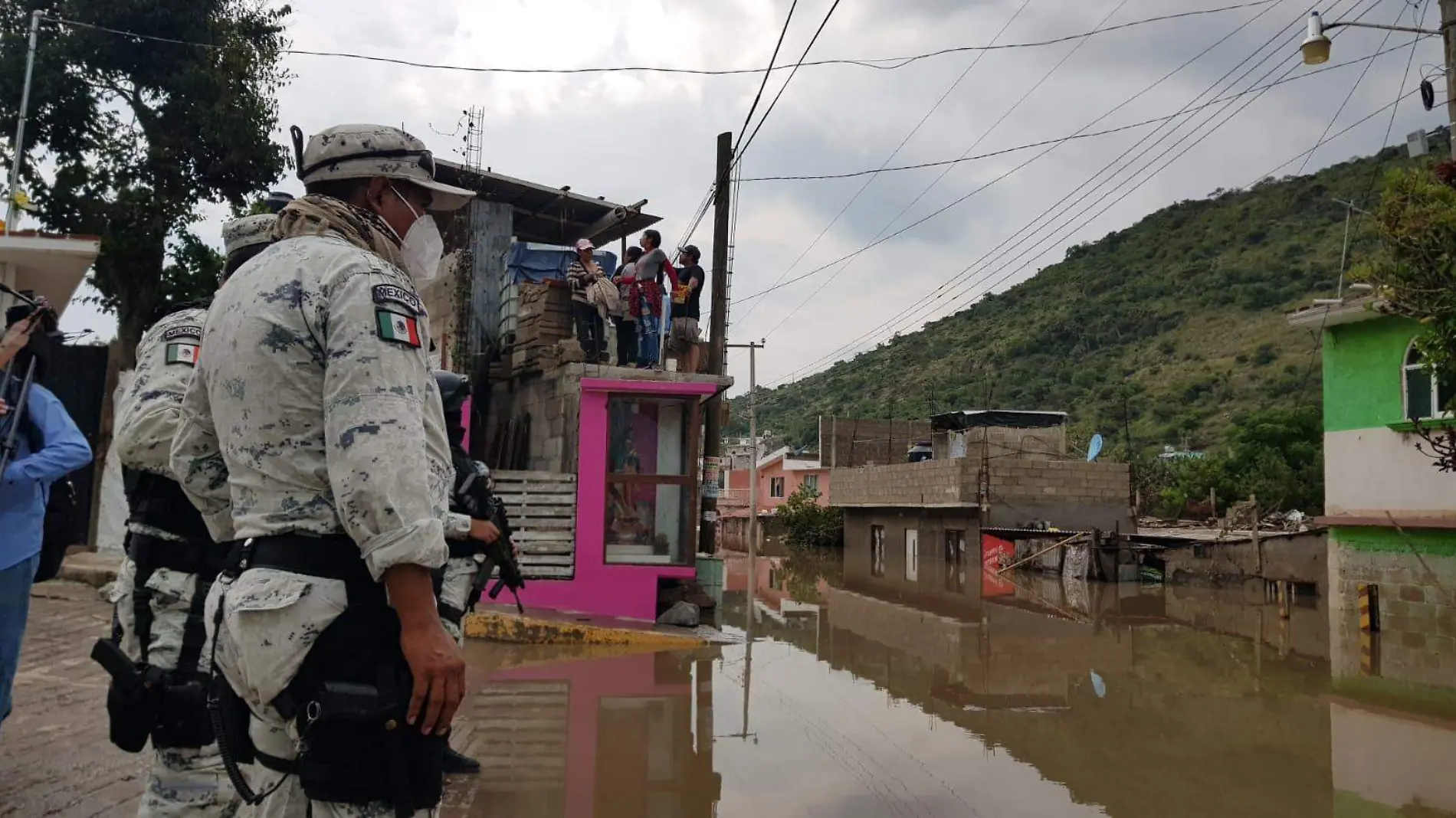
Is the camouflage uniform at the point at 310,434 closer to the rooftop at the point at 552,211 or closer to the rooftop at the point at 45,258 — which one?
the rooftop at the point at 45,258

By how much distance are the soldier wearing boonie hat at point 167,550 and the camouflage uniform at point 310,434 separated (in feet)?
3.99

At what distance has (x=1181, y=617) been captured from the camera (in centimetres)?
1512

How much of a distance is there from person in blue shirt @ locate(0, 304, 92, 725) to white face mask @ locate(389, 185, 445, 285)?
2338 millimetres

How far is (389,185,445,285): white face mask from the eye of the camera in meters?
2.31

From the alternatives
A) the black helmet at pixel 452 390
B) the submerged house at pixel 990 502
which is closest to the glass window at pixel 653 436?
the black helmet at pixel 452 390

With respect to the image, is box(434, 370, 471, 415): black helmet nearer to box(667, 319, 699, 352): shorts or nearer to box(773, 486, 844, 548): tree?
box(667, 319, 699, 352): shorts

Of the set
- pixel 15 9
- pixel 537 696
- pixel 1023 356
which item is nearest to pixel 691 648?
pixel 537 696

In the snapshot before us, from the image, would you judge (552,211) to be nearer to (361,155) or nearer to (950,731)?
(950,731)

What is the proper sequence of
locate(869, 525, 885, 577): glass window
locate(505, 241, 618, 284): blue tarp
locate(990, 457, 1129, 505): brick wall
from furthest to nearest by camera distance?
1. locate(869, 525, 885, 577): glass window
2. locate(990, 457, 1129, 505): brick wall
3. locate(505, 241, 618, 284): blue tarp

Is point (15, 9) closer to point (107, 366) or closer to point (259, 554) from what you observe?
point (107, 366)

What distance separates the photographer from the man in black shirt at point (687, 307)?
1283cm

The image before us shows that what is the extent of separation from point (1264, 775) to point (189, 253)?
12.9 m

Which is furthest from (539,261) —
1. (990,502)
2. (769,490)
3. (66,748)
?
(769,490)

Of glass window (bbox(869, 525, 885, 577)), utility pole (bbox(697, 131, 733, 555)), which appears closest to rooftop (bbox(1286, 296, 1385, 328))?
utility pole (bbox(697, 131, 733, 555))
